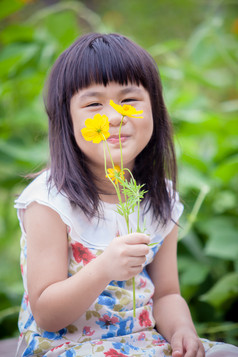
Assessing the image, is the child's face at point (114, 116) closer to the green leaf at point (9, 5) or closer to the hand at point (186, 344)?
the hand at point (186, 344)

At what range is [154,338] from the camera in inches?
44.1

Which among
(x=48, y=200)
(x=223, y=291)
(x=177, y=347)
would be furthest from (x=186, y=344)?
(x=223, y=291)

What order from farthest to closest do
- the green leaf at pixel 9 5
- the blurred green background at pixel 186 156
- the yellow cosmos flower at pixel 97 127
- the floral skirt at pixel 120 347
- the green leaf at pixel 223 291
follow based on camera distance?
the green leaf at pixel 9 5 → the blurred green background at pixel 186 156 → the green leaf at pixel 223 291 → the floral skirt at pixel 120 347 → the yellow cosmos flower at pixel 97 127

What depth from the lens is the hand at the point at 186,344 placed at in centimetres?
103

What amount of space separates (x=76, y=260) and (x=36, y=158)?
907 millimetres

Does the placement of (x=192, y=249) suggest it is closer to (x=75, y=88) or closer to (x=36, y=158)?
(x=36, y=158)

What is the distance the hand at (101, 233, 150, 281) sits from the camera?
88cm

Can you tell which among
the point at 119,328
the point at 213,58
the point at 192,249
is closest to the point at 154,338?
the point at 119,328

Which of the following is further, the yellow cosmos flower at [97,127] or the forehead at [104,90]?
the forehead at [104,90]

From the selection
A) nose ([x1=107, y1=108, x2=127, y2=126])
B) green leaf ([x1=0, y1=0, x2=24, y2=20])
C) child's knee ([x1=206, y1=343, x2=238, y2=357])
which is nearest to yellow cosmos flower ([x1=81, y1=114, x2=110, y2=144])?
nose ([x1=107, y1=108, x2=127, y2=126])

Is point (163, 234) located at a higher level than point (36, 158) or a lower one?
lower

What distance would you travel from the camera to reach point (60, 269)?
1034 millimetres

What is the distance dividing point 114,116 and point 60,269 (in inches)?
13.6

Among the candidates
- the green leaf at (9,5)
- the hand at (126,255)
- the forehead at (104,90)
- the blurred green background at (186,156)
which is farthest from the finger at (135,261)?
the green leaf at (9,5)
